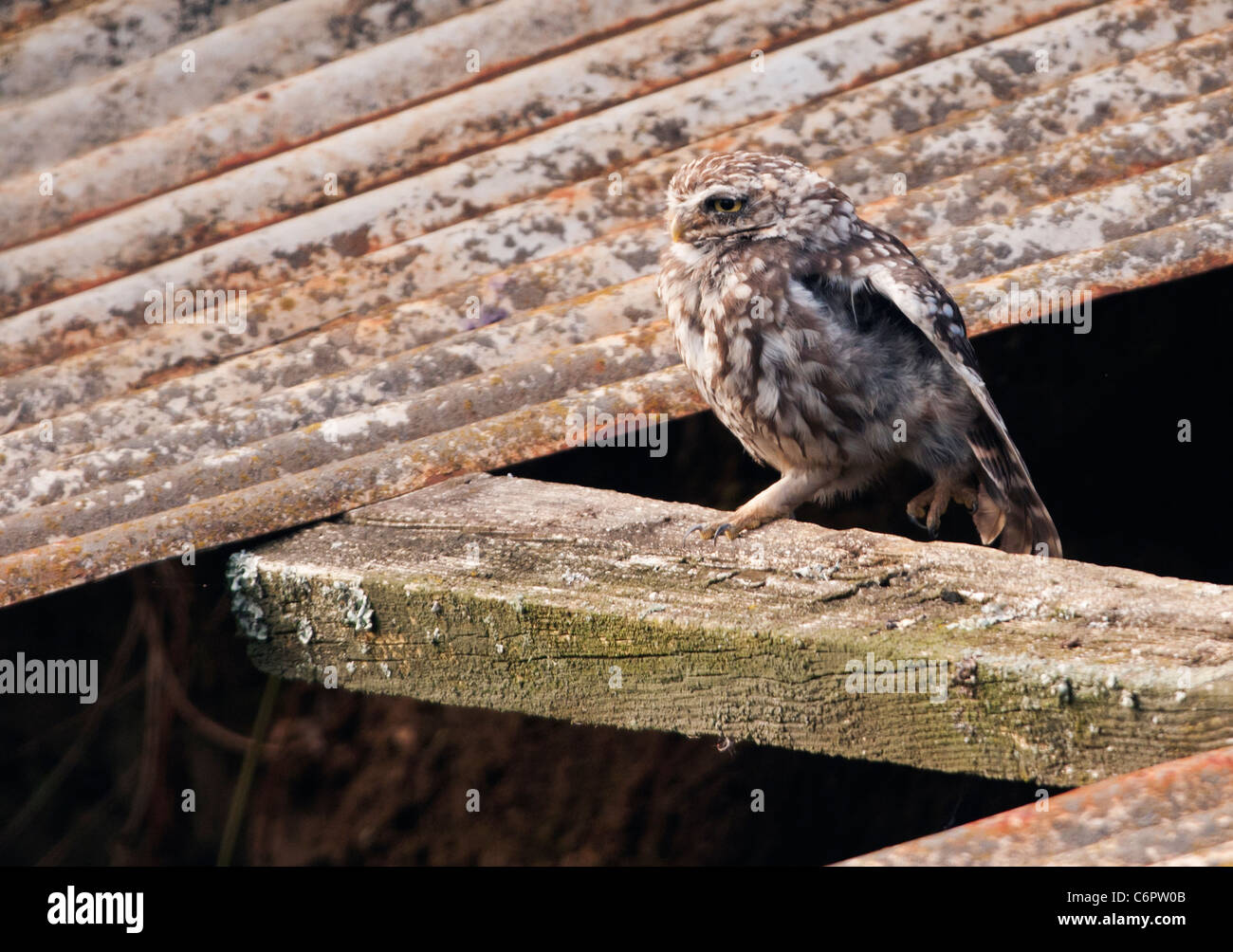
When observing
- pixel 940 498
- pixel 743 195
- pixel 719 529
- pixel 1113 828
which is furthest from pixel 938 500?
pixel 1113 828

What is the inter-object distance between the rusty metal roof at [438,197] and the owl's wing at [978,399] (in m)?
0.08

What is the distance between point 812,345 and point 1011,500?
622 mm

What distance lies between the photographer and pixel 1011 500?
3.01 m

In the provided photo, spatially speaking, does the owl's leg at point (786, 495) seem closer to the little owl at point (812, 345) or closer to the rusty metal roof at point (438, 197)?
the little owl at point (812, 345)

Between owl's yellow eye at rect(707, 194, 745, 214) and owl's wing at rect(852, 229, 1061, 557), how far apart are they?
37cm

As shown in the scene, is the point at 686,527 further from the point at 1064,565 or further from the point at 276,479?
the point at 276,479

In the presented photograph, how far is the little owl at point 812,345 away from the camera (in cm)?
299

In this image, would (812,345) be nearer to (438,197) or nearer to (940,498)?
(940,498)

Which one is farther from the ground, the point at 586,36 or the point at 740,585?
the point at 586,36

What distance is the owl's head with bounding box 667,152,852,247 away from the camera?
3035mm

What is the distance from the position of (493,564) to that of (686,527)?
13.1 inches

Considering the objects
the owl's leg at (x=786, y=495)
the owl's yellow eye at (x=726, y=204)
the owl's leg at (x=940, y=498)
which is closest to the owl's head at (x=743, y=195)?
the owl's yellow eye at (x=726, y=204)
